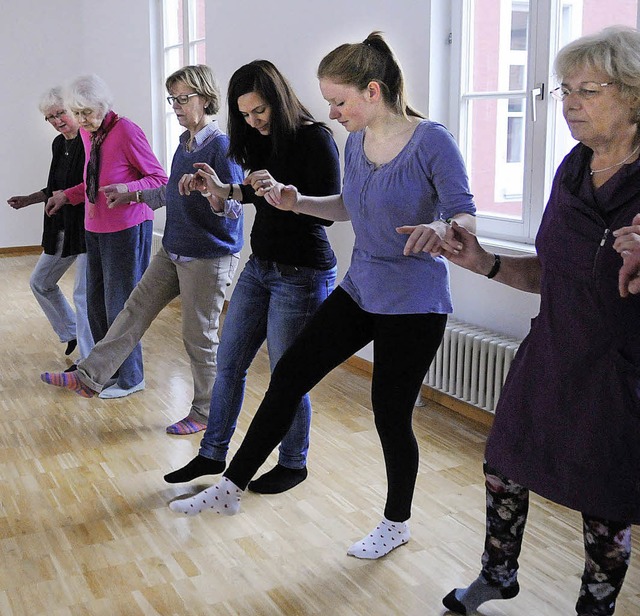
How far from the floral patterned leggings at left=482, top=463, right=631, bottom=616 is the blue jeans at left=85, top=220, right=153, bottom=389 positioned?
247 cm

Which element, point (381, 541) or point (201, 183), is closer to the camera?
point (381, 541)

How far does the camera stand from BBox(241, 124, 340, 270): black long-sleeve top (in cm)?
278

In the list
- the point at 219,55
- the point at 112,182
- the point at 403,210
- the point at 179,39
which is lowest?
the point at 112,182

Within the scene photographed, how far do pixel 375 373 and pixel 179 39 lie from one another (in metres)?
5.69

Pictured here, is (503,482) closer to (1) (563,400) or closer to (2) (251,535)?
(1) (563,400)

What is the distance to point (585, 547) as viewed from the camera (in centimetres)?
196

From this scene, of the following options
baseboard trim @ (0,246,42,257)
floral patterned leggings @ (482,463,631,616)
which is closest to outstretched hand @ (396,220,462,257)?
floral patterned leggings @ (482,463,631,616)

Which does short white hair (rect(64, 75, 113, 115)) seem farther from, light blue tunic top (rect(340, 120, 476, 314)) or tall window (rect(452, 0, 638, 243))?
light blue tunic top (rect(340, 120, 476, 314))

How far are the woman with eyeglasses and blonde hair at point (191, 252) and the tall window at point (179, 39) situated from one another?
3.44 m

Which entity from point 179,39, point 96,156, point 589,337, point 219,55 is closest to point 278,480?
point 589,337

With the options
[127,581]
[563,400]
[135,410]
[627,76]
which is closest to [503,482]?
[563,400]

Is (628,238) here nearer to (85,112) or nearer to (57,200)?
(85,112)

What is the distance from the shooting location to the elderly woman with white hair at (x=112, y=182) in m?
4.04

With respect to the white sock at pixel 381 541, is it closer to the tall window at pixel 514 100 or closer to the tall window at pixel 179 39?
the tall window at pixel 514 100
